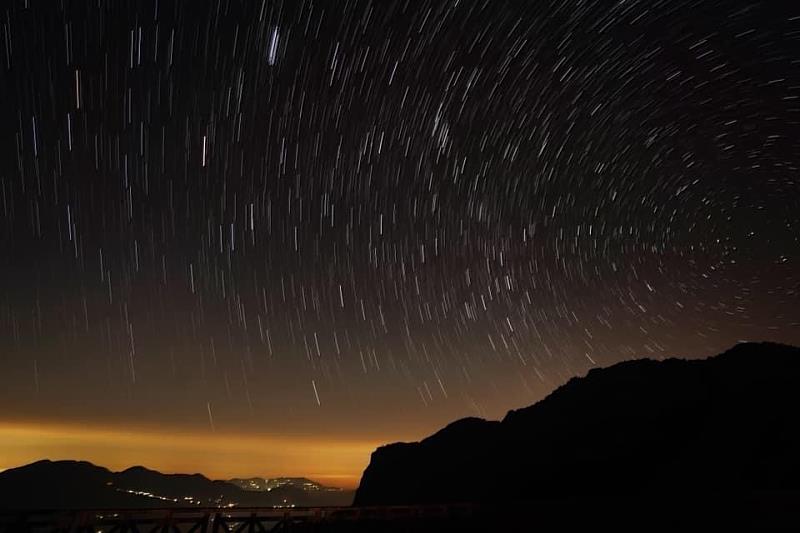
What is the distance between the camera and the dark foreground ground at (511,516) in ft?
45.6

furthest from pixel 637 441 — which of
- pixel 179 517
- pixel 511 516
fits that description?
pixel 179 517

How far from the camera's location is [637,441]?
46.6 m

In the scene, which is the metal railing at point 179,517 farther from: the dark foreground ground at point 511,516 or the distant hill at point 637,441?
the distant hill at point 637,441

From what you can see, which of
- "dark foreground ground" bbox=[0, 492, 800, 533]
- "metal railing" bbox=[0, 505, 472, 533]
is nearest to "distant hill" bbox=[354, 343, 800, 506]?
"dark foreground ground" bbox=[0, 492, 800, 533]

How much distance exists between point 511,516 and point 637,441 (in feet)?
106

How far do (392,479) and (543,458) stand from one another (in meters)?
29.1

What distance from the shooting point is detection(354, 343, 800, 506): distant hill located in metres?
32.6

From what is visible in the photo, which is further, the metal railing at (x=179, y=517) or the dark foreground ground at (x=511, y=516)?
the dark foreground ground at (x=511, y=516)

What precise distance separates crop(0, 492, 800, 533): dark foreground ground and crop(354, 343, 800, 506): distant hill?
0.78m

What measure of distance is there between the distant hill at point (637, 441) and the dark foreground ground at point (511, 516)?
784 mm

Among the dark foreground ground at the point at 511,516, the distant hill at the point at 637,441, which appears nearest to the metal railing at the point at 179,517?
the dark foreground ground at the point at 511,516

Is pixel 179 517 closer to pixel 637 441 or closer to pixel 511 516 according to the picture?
pixel 511 516

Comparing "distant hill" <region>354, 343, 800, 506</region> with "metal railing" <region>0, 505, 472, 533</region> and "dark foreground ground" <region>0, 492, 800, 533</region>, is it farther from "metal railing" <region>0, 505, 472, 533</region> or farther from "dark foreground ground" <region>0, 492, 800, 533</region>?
"metal railing" <region>0, 505, 472, 533</region>

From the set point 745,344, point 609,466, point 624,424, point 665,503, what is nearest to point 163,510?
point 665,503
